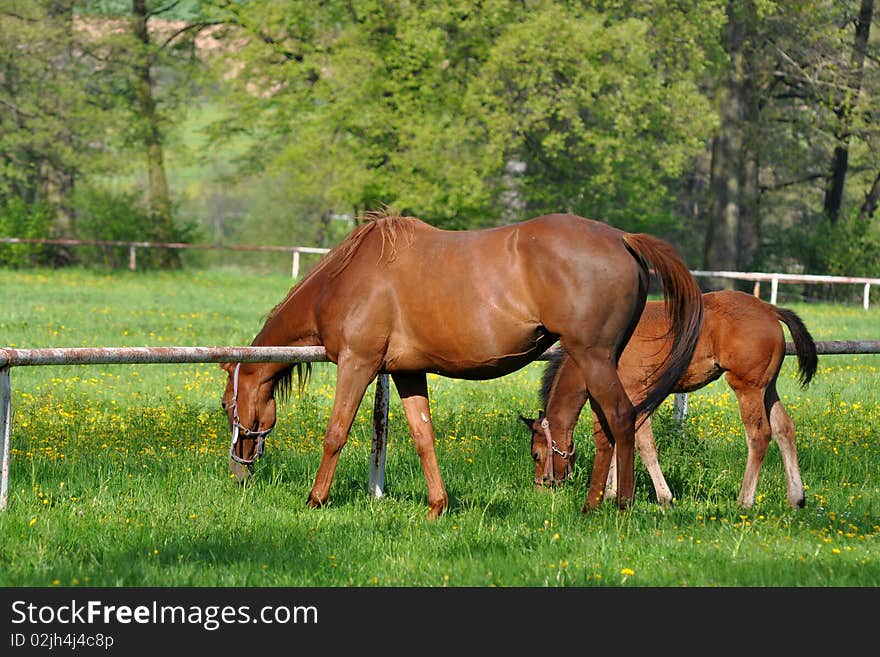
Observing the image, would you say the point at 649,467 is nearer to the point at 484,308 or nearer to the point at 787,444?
the point at 787,444

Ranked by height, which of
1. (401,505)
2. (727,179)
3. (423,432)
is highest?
(727,179)

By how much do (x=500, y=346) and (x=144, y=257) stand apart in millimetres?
33029

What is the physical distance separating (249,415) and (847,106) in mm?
27003

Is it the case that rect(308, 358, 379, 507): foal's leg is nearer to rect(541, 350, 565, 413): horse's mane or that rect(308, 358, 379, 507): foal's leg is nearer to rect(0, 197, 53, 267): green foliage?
rect(541, 350, 565, 413): horse's mane

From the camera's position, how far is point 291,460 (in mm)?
9156

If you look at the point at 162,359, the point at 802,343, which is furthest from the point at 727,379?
the point at 162,359

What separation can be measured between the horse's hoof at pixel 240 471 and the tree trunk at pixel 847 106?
2667 centimetres

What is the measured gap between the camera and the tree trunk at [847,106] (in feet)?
105

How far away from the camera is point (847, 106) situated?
3167cm

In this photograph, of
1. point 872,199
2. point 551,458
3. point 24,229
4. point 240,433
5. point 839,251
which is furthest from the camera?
point 872,199

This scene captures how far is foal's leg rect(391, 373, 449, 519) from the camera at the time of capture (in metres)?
7.46

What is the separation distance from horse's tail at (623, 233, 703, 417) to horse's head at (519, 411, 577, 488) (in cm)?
112

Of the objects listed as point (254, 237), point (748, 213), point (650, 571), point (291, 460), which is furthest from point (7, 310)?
point (254, 237)

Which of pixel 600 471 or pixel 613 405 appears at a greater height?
pixel 613 405
